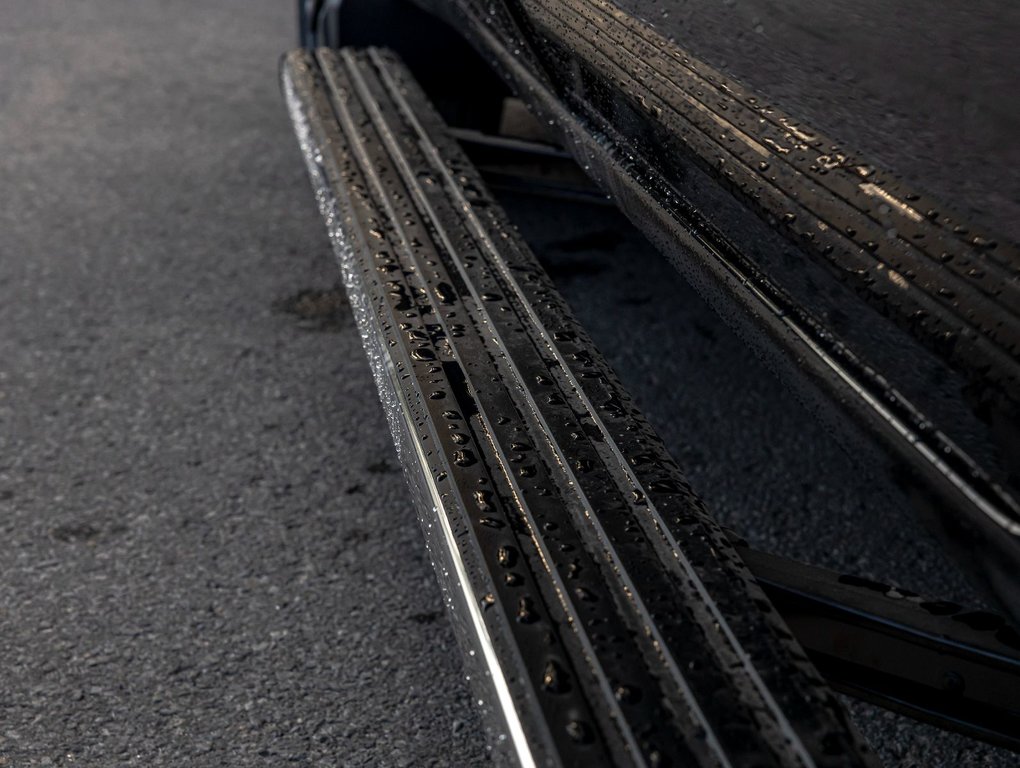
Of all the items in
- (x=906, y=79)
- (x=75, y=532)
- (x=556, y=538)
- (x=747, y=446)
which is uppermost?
(x=906, y=79)

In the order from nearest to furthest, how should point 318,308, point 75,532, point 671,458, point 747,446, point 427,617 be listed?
point 671,458 < point 427,617 < point 75,532 < point 747,446 < point 318,308

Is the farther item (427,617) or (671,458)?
(427,617)

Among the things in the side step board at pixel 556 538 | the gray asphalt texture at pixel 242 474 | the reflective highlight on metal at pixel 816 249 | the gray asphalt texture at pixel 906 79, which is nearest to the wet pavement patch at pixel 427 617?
the gray asphalt texture at pixel 242 474

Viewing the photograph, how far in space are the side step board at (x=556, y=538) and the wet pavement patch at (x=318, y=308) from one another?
30.1 inches

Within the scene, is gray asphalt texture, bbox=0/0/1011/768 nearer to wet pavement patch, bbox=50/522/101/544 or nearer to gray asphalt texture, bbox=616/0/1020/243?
wet pavement patch, bbox=50/522/101/544

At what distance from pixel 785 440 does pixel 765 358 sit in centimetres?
98

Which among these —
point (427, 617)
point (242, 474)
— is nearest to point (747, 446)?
point (427, 617)

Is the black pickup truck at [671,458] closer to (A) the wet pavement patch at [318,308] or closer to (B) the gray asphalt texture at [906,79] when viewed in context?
(B) the gray asphalt texture at [906,79]

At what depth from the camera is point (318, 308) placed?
238 centimetres

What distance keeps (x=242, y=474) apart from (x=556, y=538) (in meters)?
1.02

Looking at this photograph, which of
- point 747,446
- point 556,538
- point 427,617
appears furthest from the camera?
point 747,446

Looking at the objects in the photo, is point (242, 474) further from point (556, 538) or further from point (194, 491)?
point (556, 538)

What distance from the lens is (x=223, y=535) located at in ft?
5.50

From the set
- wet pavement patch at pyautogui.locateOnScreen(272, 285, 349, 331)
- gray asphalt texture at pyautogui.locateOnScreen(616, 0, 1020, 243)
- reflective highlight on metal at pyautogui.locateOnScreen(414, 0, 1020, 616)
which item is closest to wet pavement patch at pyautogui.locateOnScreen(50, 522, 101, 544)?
wet pavement patch at pyautogui.locateOnScreen(272, 285, 349, 331)
